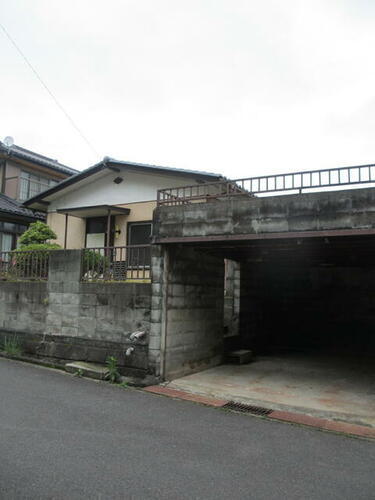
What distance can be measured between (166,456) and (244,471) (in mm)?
871

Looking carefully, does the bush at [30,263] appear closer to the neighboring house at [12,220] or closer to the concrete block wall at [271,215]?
the concrete block wall at [271,215]

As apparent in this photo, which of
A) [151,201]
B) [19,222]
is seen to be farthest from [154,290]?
[19,222]

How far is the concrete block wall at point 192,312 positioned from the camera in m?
8.04

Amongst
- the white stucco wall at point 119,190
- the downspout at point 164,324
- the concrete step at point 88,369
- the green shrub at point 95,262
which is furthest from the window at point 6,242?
the downspout at point 164,324

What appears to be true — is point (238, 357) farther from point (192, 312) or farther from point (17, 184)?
point (17, 184)

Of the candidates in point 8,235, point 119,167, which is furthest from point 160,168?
point 8,235

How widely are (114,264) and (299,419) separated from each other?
497cm

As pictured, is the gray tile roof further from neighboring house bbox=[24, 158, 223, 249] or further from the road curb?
the road curb

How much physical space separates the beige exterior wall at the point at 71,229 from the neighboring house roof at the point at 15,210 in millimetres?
1188

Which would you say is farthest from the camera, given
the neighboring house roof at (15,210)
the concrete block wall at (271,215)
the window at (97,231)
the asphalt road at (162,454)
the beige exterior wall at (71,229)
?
the neighboring house roof at (15,210)

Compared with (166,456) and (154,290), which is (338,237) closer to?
(154,290)

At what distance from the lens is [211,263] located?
9562 mm

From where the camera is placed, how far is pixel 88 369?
8102mm

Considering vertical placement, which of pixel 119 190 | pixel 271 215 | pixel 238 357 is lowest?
pixel 238 357
